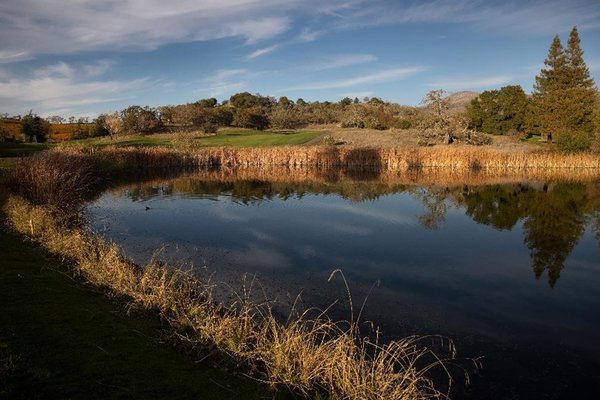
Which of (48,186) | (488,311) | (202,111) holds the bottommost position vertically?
(488,311)

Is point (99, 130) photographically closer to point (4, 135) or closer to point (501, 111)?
point (4, 135)

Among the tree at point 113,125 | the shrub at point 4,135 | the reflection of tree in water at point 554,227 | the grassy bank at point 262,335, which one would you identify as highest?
the tree at point 113,125

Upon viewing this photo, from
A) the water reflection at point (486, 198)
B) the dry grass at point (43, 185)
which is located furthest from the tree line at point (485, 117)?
the dry grass at point (43, 185)

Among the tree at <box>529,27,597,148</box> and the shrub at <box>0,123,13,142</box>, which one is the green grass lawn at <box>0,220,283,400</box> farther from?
the tree at <box>529,27,597,148</box>

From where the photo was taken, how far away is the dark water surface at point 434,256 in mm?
8320

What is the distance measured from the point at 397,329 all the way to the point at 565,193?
75.4 feet

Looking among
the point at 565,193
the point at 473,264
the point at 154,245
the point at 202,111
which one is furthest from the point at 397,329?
the point at 202,111

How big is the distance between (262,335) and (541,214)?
60.6ft

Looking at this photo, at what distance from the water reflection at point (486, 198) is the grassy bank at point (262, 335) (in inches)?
269

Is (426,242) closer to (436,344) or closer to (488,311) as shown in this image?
(488,311)

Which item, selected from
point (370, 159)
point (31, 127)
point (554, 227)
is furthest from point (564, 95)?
point (31, 127)

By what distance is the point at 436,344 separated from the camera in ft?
27.3

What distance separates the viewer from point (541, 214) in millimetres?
21047

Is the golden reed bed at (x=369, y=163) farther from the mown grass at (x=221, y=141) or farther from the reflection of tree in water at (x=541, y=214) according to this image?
the mown grass at (x=221, y=141)
